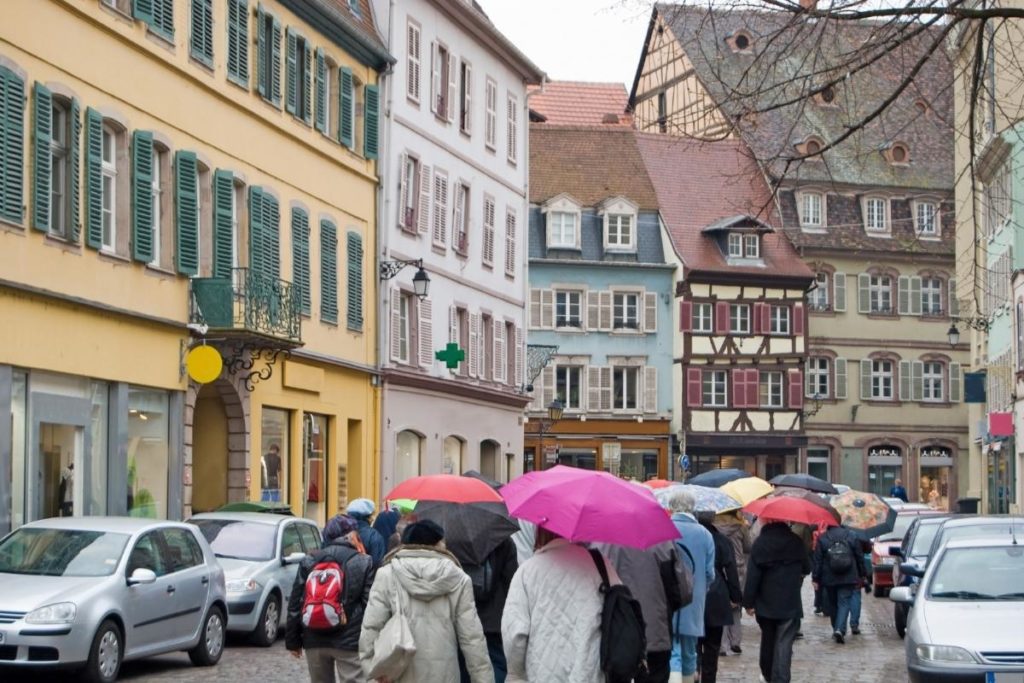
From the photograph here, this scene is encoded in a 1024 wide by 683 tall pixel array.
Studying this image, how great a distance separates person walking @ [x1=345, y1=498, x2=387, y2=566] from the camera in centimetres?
1606

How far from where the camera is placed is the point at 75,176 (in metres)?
26.0

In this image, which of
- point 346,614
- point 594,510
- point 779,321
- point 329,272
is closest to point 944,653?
point 346,614

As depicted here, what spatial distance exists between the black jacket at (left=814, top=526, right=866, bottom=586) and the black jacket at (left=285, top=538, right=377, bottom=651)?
1254cm

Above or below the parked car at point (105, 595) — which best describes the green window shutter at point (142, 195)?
above

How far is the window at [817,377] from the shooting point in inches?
2972

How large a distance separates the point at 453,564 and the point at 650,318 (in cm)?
6110

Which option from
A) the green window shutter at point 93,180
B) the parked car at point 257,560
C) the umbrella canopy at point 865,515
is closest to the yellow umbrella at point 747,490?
the umbrella canopy at point 865,515

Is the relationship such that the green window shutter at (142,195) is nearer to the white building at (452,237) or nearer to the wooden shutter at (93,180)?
the wooden shutter at (93,180)

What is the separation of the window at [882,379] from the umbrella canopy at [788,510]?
192ft

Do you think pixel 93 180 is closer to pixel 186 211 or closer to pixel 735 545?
pixel 186 211

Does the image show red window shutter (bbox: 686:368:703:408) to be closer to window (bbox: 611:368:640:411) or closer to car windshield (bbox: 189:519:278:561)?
window (bbox: 611:368:640:411)

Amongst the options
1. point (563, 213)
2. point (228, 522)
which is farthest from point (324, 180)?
point (563, 213)

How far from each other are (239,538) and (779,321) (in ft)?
168

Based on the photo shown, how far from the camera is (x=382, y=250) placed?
40.5 meters
